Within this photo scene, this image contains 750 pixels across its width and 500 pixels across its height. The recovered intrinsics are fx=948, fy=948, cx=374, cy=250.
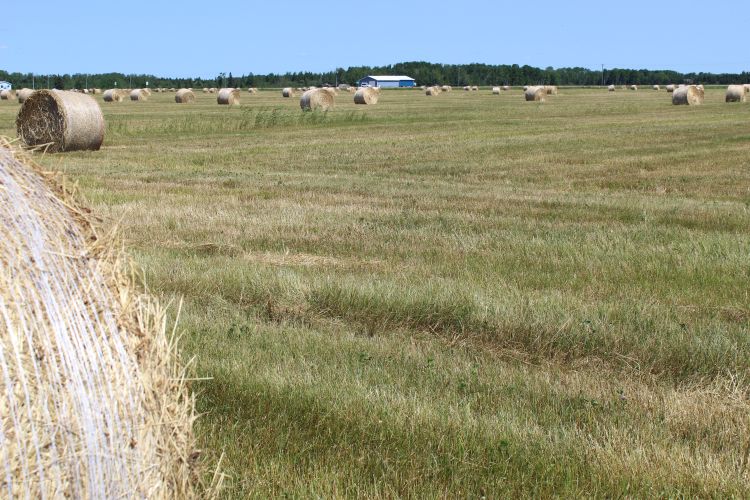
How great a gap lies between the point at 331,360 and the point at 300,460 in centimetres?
161

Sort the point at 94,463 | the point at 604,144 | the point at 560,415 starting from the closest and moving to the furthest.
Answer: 1. the point at 94,463
2. the point at 560,415
3. the point at 604,144

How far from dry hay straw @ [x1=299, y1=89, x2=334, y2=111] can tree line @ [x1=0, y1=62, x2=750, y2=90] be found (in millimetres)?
98110

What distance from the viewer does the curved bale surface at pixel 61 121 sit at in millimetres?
22031

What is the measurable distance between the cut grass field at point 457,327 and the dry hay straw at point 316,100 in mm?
28623

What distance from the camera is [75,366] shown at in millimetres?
3375

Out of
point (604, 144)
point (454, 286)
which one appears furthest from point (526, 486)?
point (604, 144)

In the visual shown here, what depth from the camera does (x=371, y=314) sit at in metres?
7.55

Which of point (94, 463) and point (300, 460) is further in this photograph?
point (300, 460)

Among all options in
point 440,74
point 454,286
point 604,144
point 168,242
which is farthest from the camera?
point 440,74

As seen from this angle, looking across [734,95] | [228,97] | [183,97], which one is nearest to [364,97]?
[228,97]

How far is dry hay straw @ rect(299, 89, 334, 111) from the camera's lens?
148ft

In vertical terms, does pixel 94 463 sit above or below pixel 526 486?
above

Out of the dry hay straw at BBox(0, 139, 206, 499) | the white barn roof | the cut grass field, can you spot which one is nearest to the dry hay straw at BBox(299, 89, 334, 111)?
the cut grass field

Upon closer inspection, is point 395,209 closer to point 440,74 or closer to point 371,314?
point 371,314
